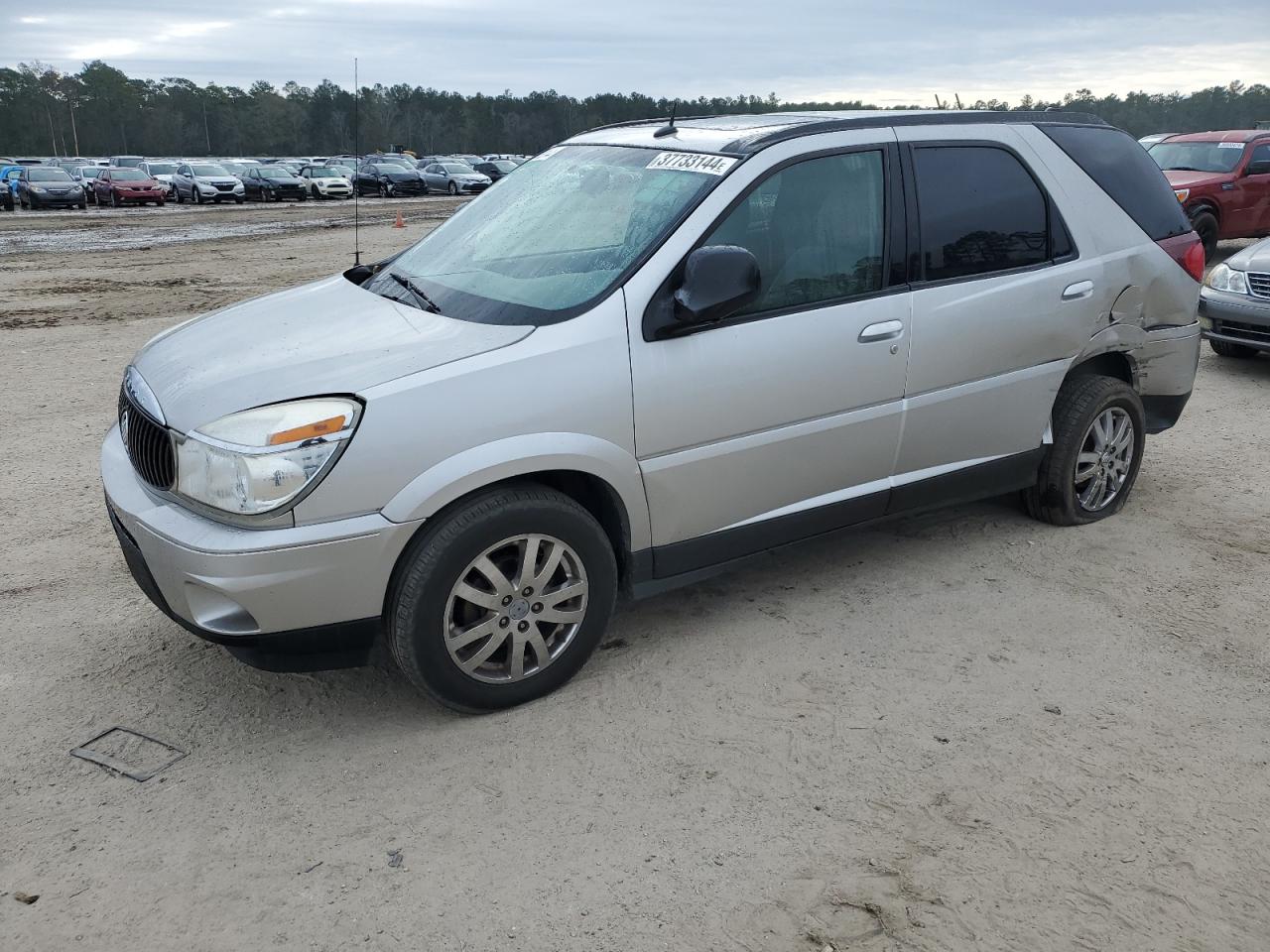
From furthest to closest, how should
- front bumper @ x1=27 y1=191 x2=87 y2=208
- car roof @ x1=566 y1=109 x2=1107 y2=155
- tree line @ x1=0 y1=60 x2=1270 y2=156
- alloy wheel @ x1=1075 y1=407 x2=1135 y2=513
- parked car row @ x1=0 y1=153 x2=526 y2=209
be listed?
1. tree line @ x1=0 y1=60 x2=1270 y2=156
2. parked car row @ x1=0 y1=153 x2=526 y2=209
3. front bumper @ x1=27 y1=191 x2=87 y2=208
4. alloy wheel @ x1=1075 y1=407 x2=1135 y2=513
5. car roof @ x1=566 y1=109 x2=1107 y2=155

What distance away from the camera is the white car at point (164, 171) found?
126 ft

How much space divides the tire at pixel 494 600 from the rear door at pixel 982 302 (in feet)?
4.90

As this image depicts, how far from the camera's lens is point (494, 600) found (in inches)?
135

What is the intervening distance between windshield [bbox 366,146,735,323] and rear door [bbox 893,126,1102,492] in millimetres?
1009

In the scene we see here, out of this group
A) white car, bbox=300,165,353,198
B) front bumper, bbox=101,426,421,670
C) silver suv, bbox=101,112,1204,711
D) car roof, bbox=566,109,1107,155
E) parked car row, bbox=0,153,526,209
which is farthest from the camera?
white car, bbox=300,165,353,198

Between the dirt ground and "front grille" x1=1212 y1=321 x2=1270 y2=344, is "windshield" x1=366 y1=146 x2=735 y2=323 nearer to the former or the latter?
the dirt ground

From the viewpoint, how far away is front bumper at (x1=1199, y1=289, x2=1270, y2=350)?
27.6ft

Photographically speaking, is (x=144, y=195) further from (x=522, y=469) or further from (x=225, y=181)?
(x=522, y=469)

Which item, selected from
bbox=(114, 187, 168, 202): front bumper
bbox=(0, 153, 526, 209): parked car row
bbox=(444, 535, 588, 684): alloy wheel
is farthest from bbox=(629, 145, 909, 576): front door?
bbox=(114, 187, 168, 202): front bumper

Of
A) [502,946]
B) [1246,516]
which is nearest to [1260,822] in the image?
[502,946]

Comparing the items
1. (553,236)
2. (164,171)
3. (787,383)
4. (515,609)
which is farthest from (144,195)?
(515,609)

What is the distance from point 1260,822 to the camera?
3031 mm

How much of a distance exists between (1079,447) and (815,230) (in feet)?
6.12

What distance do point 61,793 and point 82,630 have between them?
117cm
